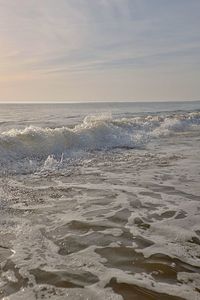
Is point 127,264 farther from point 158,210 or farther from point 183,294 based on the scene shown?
point 158,210

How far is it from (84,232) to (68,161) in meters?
6.56

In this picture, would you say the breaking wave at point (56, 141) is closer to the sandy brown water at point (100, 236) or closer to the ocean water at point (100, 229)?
the ocean water at point (100, 229)

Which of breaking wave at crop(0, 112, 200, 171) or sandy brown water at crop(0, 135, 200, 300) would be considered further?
breaking wave at crop(0, 112, 200, 171)

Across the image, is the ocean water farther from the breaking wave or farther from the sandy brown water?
the breaking wave

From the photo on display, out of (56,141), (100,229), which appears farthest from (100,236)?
(56,141)

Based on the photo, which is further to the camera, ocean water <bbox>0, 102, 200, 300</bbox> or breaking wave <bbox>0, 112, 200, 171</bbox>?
breaking wave <bbox>0, 112, 200, 171</bbox>

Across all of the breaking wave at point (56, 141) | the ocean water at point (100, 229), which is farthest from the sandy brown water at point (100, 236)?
the breaking wave at point (56, 141)

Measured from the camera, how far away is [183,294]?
367cm

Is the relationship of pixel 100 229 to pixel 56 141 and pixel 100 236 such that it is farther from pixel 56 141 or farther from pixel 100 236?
pixel 56 141

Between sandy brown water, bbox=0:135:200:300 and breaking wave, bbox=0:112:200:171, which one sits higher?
breaking wave, bbox=0:112:200:171

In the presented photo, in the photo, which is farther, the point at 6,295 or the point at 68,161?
the point at 68,161

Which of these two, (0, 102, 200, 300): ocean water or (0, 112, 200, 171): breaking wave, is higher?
(0, 112, 200, 171): breaking wave

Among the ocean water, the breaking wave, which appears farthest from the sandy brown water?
the breaking wave

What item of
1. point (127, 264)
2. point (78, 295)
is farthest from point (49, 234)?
point (78, 295)
